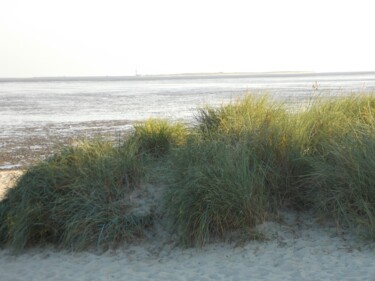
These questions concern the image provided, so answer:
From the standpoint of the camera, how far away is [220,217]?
821 cm

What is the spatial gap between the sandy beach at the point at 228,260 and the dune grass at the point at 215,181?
231 mm

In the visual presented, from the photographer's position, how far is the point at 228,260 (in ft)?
25.5

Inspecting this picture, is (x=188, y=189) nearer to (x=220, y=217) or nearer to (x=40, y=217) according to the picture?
(x=220, y=217)

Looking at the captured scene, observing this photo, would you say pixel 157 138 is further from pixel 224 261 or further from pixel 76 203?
pixel 224 261

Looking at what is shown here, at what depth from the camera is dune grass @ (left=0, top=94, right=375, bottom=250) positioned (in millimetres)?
8227

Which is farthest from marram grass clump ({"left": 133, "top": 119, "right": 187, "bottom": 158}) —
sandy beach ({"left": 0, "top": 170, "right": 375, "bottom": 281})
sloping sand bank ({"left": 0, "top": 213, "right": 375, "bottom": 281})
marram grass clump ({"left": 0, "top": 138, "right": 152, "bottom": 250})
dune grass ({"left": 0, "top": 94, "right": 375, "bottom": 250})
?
sloping sand bank ({"left": 0, "top": 213, "right": 375, "bottom": 281})

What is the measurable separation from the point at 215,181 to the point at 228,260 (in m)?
1.14

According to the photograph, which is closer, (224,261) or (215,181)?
(224,261)

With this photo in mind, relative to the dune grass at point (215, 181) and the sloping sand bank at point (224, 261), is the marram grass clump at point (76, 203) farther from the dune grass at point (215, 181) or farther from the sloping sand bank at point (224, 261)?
the sloping sand bank at point (224, 261)

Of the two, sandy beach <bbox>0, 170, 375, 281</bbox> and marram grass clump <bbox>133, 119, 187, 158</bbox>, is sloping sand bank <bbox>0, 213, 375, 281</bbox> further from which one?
marram grass clump <bbox>133, 119, 187, 158</bbox>

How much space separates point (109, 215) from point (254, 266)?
2431 millimetres

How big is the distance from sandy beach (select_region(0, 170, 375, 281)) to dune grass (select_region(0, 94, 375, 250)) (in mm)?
231

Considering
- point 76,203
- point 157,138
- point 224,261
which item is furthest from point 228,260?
point 157,138

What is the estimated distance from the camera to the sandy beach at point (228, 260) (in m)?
7.19
